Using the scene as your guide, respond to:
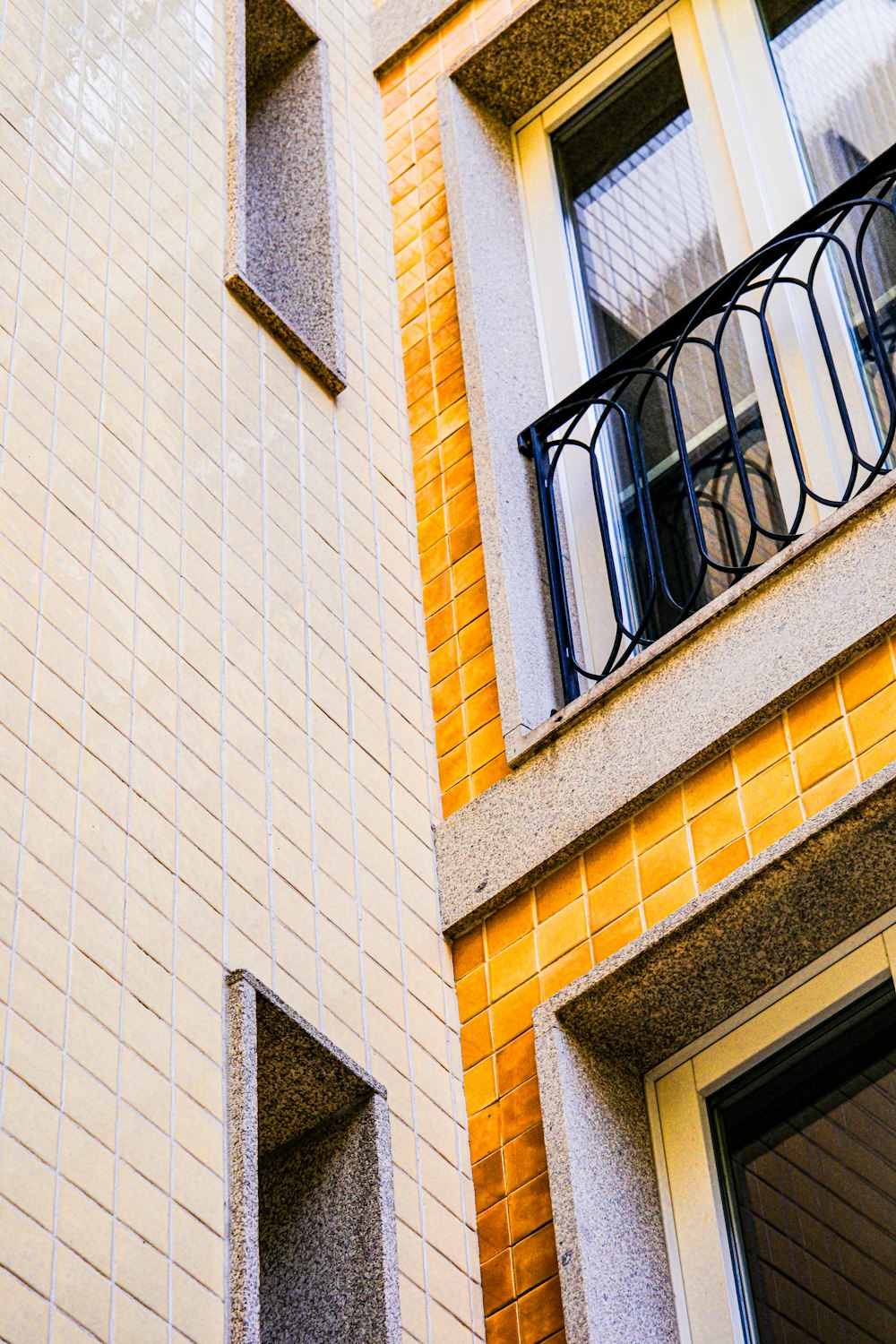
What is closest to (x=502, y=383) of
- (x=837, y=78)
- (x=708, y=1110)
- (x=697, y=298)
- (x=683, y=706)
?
(x=697, y=298)

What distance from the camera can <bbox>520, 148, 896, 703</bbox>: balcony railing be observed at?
498 cm

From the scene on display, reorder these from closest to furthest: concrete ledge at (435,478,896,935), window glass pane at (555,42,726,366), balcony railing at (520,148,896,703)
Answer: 1. concrete ledge at (435,478,896,935)
2. balcony railing at (520,148,896,703)
3. window glass pane at (555,42,726,366)

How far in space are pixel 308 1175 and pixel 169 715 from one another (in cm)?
109

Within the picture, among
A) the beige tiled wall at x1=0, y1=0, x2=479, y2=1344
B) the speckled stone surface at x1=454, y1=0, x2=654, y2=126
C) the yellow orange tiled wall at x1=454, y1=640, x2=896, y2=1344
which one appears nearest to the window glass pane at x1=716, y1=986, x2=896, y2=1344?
the yellow orange tiled wall at x1=454, y1=640, x2=896, y2=1344

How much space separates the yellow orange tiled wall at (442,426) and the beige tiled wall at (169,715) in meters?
0.08

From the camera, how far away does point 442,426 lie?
5.73 metres

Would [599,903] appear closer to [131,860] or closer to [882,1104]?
[882,1104]

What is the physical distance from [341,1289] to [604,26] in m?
4.50

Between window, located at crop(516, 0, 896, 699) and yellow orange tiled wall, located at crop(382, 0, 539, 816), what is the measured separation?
25cm

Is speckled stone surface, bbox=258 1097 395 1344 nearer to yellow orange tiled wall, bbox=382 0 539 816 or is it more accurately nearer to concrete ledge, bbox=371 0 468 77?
yellow orange tiled wall, bbox=382 0 539 816

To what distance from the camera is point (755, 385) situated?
5.33 meters

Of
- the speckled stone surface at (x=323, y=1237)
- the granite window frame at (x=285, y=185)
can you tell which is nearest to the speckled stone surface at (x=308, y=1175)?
the speckled stone surface at (x=323, y=1237)

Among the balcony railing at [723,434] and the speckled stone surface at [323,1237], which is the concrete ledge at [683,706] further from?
the speckled stone surface at [323,1237]

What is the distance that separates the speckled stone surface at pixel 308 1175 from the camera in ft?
12.6
